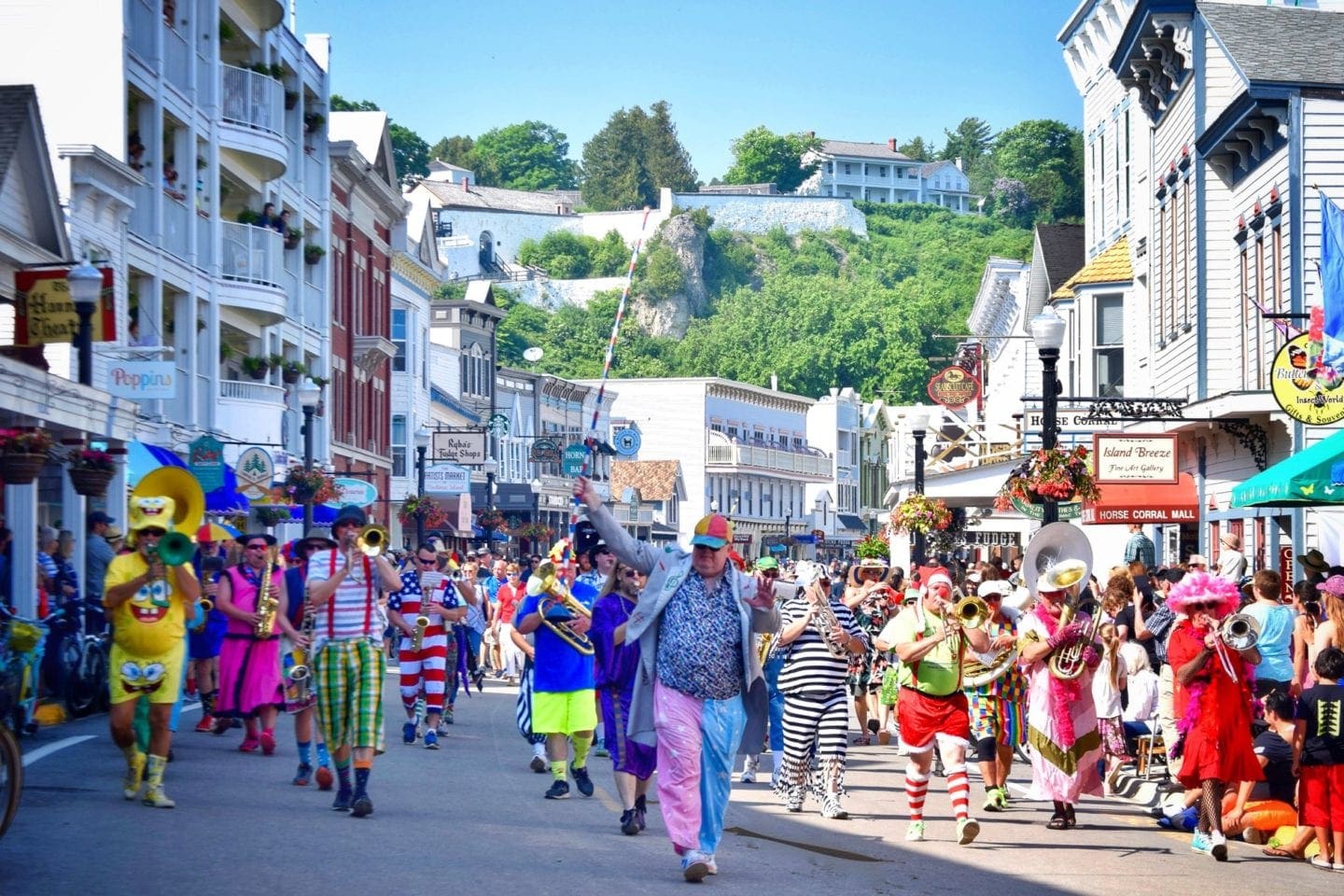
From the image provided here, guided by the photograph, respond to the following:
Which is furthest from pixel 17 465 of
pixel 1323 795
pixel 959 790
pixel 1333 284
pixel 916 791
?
pixel 1333 284

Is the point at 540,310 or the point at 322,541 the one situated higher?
the point at 540,310

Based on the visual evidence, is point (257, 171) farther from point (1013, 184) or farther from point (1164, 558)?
point (1013, 184)

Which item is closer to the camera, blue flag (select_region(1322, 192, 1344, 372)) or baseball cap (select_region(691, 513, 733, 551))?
baseball cap (select_region(691, 513, 733, 551))

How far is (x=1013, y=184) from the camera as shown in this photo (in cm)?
16412

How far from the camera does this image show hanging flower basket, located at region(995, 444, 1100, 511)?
20.9m

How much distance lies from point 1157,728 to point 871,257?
544 feet

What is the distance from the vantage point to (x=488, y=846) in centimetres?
1177

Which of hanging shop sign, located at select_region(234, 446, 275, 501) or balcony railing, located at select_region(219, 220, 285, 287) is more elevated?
balcony railing, located at select_region(219, 220, 285, 287)

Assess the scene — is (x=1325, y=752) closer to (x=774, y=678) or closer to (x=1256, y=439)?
(x=774, y=678)

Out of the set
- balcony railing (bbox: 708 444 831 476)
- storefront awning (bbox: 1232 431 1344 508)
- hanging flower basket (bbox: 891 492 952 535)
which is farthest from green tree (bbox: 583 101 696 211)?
storefront awning (bbox: 1232 431 1344 508)

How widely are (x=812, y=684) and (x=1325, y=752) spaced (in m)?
4.02

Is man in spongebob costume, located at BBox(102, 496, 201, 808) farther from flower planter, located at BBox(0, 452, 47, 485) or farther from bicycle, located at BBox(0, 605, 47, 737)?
flower planter, located at BBox(0, 452, 47, 485)

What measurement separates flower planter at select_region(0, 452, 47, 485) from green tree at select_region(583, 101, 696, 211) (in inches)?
6697

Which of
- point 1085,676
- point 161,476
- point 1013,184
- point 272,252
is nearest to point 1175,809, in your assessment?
point 1085,676
